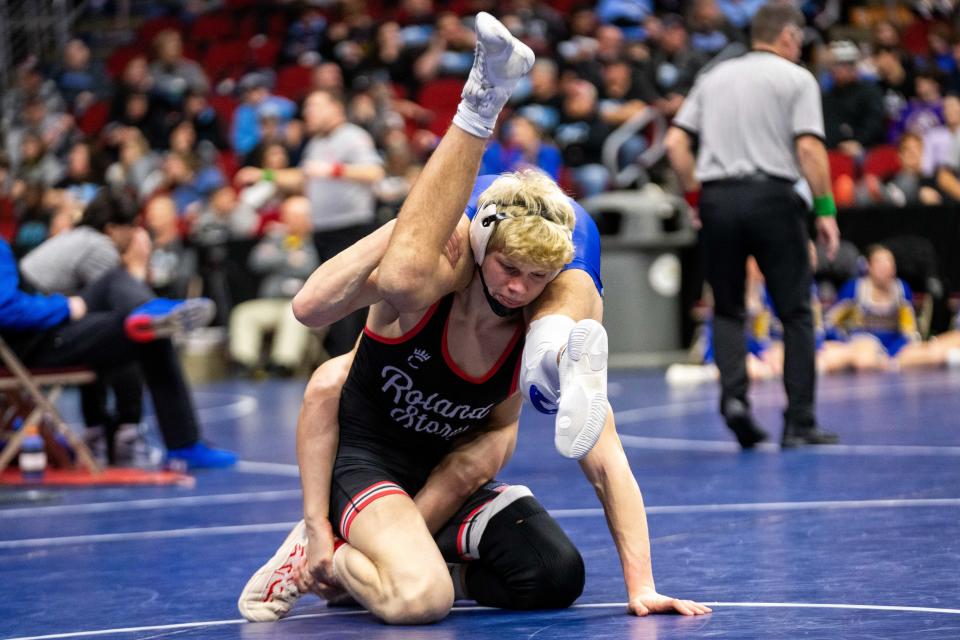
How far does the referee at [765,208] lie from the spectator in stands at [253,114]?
9147 millimetres

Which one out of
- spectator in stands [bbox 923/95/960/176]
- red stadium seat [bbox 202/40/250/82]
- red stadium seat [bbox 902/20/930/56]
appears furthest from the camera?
red stadium seat [bbox 202/40/250/82]

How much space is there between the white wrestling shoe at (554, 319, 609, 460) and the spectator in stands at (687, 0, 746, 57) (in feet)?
34.5

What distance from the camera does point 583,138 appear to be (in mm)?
12891

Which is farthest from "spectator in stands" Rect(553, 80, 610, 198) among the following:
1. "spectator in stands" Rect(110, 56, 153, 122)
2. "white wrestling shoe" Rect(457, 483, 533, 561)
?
"white wrestling shoe" Rect(457, 483, 533, 561)

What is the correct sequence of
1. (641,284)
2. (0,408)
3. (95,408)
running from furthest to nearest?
(641,284) → (95,408) → (0,408)

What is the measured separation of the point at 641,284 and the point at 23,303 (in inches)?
251

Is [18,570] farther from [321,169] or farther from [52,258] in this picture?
[321,169]

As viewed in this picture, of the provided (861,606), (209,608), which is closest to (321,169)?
(209,608)

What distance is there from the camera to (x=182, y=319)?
6.51 m

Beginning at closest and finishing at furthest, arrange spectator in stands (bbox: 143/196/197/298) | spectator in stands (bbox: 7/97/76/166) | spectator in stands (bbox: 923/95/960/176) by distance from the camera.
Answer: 1. spectator in stands (bbox: 923/95/960/176)
2. spectator in stands (bbox: 143/196/197/298)
3. spectator in stands (bbox: 7/97/76/166)

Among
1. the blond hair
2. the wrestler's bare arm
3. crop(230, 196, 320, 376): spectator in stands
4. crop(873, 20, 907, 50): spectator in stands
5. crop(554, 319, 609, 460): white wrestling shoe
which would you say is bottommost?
crop(230, 196, 320, 376): spectator in stands

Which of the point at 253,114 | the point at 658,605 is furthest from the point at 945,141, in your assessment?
the point at 658,605

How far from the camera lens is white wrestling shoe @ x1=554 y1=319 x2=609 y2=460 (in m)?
3.05

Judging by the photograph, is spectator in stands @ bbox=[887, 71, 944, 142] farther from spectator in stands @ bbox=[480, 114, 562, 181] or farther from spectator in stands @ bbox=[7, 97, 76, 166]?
spectator in stands @ bbox=[7, 97, 76, 166]
